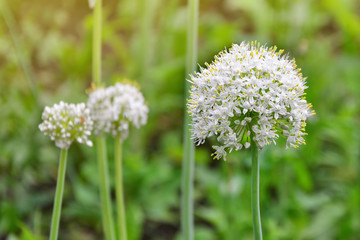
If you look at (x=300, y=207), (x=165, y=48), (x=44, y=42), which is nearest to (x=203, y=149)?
(x=165, y=48)

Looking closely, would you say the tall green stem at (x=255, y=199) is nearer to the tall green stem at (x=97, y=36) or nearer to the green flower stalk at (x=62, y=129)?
the green flower stalk at (x=62, y=129)

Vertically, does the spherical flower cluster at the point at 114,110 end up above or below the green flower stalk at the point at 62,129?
above

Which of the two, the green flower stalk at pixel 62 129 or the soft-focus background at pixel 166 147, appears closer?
the green flower stalk at pixel 62 129

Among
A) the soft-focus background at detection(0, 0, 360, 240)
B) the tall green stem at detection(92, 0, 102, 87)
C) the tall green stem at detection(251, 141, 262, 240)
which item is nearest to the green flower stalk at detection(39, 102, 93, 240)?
the tall green stem at detection(92, 0, 102, 87)

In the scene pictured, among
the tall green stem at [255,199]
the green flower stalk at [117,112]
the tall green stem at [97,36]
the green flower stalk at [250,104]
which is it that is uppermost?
the tall green stem at [97,36]

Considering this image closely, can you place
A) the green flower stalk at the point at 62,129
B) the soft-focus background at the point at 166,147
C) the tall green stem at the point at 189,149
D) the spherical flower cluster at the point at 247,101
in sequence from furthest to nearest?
the soft-focus background at the point at 166,147 < the tall green stem at the point at 189,149 < the green flower stalk at the point at 62,129 < the spherical flower cluster at the point at 247,101

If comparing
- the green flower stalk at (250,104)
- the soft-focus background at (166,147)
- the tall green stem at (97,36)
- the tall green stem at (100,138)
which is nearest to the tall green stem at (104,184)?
the tall green stem at (100,138)

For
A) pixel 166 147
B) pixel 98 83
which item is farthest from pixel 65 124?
pixel 166 147
